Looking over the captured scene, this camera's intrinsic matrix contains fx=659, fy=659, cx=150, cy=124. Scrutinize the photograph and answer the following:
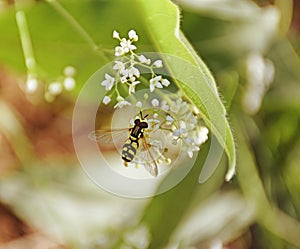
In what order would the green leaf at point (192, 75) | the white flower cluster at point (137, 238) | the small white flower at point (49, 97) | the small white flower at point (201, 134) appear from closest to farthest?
the green leaf at point (192, 75), the small white flower at point (201, 134), the white flower cluster at point (137, 238), the small white flower at point (49, 97)

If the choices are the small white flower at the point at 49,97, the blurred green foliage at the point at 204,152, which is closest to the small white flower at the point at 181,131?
the blurred green foliage at the point at 204,152

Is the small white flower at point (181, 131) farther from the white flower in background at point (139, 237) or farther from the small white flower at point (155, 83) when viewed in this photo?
the white flower in background at point (139, 237)

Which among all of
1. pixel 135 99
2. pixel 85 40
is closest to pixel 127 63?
pixel 135 99

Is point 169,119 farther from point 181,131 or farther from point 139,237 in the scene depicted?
point 139,237

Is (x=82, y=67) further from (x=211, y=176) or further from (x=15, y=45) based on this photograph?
(x=211, y=176)

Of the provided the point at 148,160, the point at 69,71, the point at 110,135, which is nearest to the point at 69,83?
the point at 69,71

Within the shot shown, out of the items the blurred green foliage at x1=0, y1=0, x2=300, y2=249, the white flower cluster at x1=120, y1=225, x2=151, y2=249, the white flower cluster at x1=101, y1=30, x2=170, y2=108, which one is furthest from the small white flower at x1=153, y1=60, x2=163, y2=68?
the white flower cluster at x1=120, y1=225, x2=151, y2=249

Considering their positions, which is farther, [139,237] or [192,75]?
[139,237]

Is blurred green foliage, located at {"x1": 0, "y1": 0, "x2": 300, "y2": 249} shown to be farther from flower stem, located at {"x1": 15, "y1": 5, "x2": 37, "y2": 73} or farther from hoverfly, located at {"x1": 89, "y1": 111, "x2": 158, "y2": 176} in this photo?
hoverfly, located at {"x1": 89, "y1": 111, "x2": 158, "y2": 176}

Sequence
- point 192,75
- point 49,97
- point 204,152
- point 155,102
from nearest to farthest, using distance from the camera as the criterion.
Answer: point 192,75
point 155,102
point 204,152
point 49,97

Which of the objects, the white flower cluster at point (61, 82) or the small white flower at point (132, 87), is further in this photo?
the white flower cluster at point (61, 82)
